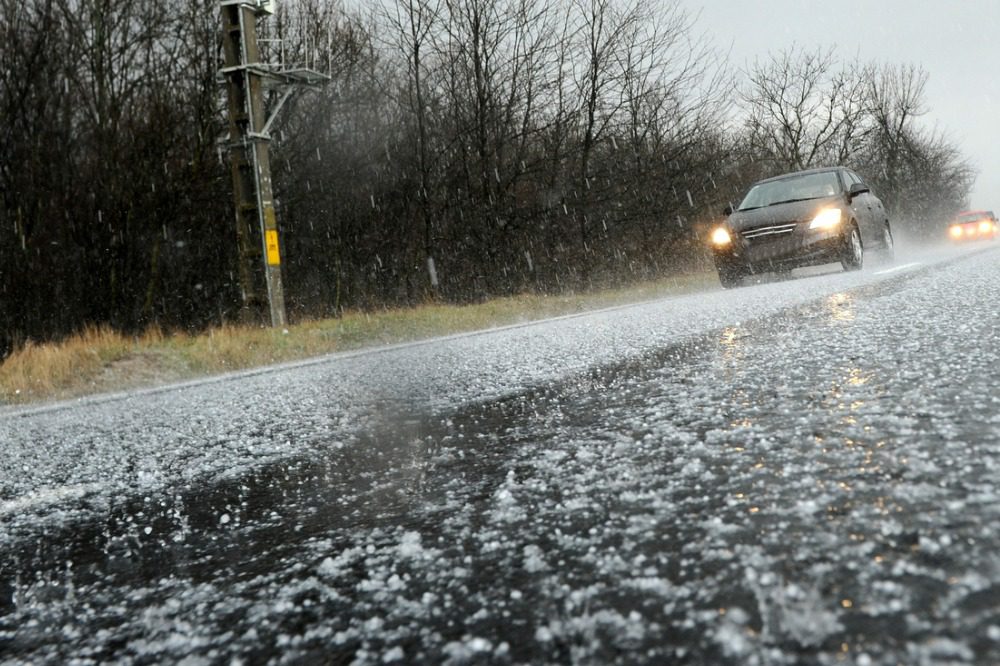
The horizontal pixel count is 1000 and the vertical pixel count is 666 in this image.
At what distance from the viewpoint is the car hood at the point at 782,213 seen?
485 inches

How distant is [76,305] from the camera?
18.7 meters

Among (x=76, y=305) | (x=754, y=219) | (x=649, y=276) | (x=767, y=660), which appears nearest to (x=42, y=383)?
(x=767, y=660)

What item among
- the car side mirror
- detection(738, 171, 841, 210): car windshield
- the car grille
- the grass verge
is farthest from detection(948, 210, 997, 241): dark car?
the grass verge

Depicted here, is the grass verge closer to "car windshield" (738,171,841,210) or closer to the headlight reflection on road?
"car windshield" (738,171,841,210)

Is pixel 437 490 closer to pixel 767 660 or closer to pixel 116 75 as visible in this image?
pixel 767 660

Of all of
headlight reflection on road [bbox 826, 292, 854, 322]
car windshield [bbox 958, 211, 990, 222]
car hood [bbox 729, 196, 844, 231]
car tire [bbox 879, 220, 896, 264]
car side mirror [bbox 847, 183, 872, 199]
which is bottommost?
headlight reflection on road [bbox 826, 292, 854, 322]

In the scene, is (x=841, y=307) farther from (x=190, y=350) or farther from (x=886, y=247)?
(x=886, y=247)

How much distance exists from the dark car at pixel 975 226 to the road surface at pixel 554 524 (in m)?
37.1

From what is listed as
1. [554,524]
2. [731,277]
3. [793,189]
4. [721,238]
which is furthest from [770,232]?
[554,524]

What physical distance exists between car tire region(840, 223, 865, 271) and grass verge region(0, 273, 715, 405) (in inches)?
146

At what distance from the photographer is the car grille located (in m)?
12.3

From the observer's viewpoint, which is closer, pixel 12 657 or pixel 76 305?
pixel 12 657

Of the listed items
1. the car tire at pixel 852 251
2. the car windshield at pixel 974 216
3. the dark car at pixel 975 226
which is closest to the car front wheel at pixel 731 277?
the car tire at pixel 852 251

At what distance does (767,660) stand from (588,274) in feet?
62.5
